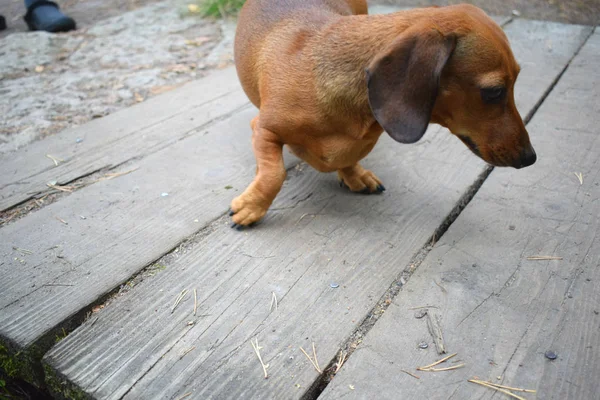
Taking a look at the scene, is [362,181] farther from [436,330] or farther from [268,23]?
[436,330]

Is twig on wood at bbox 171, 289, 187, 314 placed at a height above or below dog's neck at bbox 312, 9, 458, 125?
below

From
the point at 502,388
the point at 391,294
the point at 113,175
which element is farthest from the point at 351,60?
the point at 113,175

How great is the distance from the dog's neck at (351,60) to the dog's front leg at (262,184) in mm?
338

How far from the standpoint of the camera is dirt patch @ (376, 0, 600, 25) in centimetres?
541

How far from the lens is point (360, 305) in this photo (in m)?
1.92

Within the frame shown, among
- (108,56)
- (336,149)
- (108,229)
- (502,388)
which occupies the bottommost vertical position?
(108,56)

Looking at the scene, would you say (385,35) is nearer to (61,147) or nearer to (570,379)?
(570,379)

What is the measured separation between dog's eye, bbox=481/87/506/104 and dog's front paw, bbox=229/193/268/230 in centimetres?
105

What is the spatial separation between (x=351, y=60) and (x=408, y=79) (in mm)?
383

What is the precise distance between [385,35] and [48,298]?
5.36 feet

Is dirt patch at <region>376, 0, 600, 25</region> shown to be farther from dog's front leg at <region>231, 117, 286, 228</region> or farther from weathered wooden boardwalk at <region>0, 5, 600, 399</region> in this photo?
dog's front leg at <region>231, 117, 286, 228</region>

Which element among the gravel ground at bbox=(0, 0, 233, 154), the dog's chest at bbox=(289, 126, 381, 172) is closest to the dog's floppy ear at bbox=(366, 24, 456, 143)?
the dog's chest at bbox=(289, 126, 381, 172)

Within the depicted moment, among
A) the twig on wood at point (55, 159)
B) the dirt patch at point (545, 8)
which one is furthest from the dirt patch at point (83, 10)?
the twig on wood at point (55, 159)

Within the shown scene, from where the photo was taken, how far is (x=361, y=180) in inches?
105
